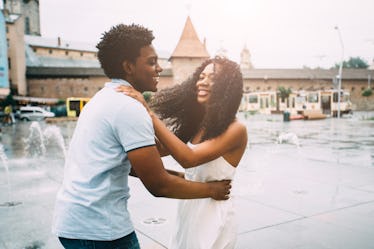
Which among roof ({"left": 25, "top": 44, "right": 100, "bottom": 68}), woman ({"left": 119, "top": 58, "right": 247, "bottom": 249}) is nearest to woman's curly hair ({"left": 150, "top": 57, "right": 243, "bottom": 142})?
woman ({"left": 119, "top": 58, "right": 247, "bottom": 249})

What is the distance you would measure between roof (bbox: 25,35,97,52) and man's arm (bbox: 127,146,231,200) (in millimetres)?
79552

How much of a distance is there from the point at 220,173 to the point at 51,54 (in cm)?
8210

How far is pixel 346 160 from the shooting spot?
29.5 ft

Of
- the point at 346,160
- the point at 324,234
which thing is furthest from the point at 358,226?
the point at 346,160

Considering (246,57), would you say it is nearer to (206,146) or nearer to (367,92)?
(367,92)

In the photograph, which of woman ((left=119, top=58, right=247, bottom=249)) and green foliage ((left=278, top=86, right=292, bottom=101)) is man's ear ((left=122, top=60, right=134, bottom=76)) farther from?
green foliage ((left=278, top=86, right=292, bottom=101))

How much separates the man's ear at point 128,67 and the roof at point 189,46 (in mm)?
57131

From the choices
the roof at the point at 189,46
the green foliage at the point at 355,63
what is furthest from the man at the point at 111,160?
the green foliage at the point at 355,63

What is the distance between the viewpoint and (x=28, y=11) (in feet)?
262

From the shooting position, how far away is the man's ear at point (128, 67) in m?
1.72

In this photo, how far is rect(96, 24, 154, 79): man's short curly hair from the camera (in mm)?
1689

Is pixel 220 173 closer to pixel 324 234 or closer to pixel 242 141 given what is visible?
pixel 242 141

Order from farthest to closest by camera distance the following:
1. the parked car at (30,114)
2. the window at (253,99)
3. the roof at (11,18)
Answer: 1. the roof at (11,18)
2. the window at (253,99)
3. the parked car at (30,114)

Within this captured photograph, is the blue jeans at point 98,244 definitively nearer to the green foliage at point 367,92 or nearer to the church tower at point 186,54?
the church tower at point 186,54
